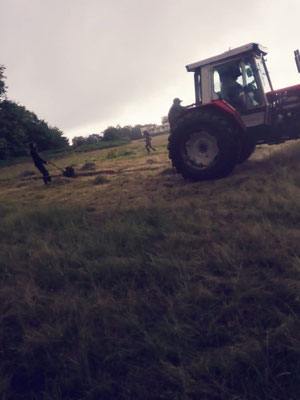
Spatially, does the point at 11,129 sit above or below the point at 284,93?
above

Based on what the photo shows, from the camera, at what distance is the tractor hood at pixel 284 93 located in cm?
616

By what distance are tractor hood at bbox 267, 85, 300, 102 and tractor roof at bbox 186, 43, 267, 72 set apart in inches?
36.3

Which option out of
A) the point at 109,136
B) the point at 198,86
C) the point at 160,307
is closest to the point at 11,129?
the point at 109,136

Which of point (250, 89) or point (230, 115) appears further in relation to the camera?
point (250, 89)

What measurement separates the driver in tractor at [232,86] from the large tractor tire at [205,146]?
0.64m

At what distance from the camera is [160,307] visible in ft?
7.27

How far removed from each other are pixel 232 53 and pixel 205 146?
1.94 metres

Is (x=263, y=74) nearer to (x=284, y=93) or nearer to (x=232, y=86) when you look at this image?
(x=284, y=93)

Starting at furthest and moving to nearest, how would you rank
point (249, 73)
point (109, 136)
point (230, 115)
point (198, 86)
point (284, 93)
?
point (109, 136) < point (198, 86) < point (284, 93) < point (249, 73) < point (230, 115)

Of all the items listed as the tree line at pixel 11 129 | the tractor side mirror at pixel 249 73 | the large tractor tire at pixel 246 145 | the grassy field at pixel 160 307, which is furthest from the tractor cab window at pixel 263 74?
the tree line at pixel 11 129

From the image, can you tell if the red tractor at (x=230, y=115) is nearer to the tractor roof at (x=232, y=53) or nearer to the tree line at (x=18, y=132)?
the tractor roof at (x=232, y=53)

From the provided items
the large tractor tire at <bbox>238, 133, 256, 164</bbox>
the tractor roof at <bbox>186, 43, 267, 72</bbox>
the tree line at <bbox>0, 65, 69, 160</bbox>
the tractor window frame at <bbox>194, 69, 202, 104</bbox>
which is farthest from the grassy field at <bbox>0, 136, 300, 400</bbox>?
the tree line at <bbox>0, 65, 69, 160</bbox>

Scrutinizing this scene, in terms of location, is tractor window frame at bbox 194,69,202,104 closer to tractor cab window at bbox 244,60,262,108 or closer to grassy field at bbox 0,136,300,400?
tractor cab window at bbox 244,60,262,108

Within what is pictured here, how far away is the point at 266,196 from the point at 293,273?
183 centimetres
